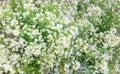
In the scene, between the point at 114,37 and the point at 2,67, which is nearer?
the point at 2,67

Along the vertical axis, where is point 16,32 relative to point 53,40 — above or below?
above

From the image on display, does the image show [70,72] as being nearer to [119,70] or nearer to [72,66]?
[72,66]

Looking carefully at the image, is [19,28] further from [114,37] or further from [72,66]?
[114,37]

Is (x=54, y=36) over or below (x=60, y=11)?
below

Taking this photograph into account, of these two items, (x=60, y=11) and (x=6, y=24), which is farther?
(x=60, y=11)

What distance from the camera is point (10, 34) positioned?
518 cm

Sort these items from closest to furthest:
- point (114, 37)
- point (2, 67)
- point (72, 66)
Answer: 1. point (2, 67)
2. point (72, 66)
3. point (114, 37)

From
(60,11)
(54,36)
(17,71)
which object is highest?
(60,11)

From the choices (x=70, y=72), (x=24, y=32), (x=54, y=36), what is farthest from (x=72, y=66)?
(x=24, y=32)

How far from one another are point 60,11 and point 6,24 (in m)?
0.96

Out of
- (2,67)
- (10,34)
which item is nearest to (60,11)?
(10,34)

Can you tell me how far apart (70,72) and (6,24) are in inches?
53.8

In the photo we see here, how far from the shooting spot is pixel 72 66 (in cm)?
542

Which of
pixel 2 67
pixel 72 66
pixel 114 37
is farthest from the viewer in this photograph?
pixel 114 37
